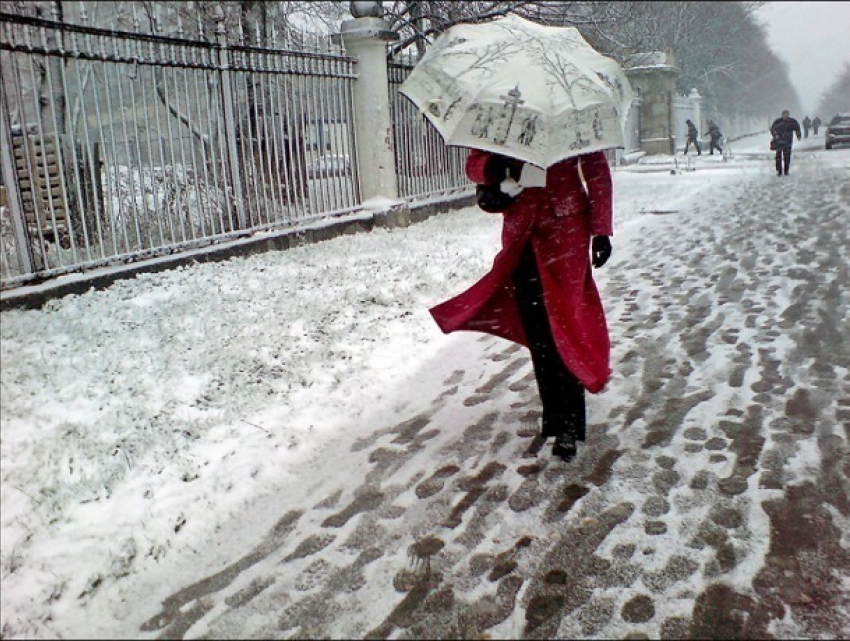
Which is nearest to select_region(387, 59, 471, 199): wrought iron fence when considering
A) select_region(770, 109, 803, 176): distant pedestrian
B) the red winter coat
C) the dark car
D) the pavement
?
the pavement

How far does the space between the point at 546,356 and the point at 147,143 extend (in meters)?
5.16

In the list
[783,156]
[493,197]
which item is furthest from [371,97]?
[783,156]

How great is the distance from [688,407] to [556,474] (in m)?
1.22

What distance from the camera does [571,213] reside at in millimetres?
3727

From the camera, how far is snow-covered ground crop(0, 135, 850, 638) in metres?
2.72

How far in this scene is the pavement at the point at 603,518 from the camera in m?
2.60

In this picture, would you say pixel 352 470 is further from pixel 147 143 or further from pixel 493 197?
pixel 147 143

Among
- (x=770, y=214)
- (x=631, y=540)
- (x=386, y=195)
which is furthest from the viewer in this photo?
(x=770, y=214)

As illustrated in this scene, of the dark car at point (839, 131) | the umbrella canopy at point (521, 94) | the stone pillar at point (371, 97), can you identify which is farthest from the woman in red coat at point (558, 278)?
the dark car at point (839, 131)

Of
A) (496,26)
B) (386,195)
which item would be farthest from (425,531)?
(386,195)

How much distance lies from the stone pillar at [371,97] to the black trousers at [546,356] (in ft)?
24.3

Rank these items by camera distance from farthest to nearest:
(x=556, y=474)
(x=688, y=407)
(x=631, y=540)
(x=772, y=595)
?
(x=688, y=407) → (x=556, y=474) → (x=631, y=540) → (x=772, y=595)

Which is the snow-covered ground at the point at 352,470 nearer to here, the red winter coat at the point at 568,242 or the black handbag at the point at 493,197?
the red winter coat at the point at 568,242

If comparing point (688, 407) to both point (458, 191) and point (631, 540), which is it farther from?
point (458, 191)
